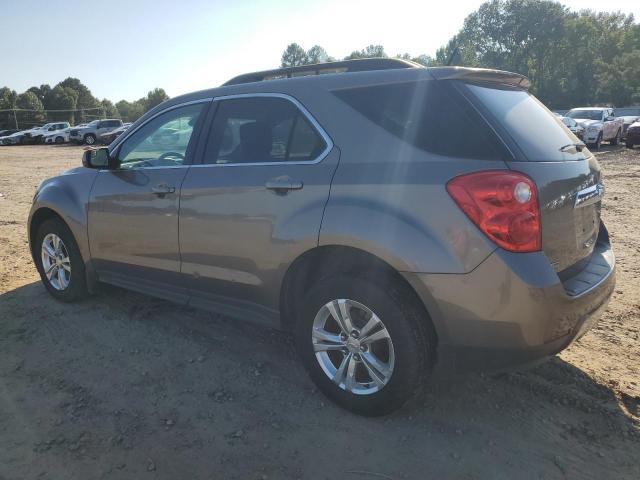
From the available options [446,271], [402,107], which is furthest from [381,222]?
[402,107]

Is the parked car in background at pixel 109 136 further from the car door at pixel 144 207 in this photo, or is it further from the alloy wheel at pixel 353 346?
the alloy wheel at pixel 353 346

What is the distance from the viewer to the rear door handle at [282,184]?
2943mm

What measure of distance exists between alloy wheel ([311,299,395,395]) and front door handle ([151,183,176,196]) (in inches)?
56.8

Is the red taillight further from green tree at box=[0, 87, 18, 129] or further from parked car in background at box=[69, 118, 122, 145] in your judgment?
green tree at box=[0, 87, 18, 129]

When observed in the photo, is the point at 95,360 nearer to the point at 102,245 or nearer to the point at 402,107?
the point at 102,245

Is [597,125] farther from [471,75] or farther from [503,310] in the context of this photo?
[503,310]

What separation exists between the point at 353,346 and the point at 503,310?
85 centimetres

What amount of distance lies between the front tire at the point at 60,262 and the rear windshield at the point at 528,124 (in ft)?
11.7

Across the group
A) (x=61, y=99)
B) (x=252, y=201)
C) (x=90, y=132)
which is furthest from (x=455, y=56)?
(x=61, y=99)

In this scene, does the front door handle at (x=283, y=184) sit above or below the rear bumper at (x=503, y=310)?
above

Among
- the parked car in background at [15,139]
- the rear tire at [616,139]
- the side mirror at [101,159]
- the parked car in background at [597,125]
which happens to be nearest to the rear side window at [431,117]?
the side mirror at [101,159]

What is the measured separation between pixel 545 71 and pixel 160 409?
87.8m

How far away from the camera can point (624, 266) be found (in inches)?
213

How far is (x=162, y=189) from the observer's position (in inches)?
143
